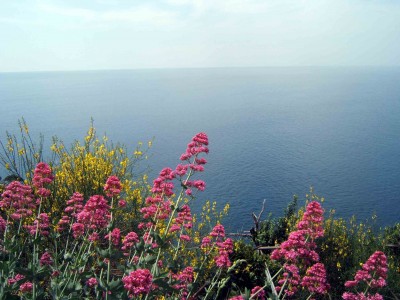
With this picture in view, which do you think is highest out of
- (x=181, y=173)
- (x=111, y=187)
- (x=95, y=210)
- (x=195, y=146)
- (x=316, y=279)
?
(x=195, y=146)

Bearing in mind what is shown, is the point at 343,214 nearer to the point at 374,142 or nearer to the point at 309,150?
the point at 309,150

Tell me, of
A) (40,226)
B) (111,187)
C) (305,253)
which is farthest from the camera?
(40,226)

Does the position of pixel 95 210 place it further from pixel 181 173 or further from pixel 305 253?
pixel 305 253

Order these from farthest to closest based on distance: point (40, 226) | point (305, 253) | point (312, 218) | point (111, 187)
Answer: point (40, 226)
point (111, 187)
point (312, 218)
point (305, 253)

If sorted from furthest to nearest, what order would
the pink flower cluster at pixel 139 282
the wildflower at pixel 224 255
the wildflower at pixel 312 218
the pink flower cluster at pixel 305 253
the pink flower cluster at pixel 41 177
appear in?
the pink flower cluster at pixel 41 177
the wildflower at pixel 224 255
the wildflower at pixel 312 218
the pink flower cluster at pixel 305 253
the pink flower cluster at pixel 139 282

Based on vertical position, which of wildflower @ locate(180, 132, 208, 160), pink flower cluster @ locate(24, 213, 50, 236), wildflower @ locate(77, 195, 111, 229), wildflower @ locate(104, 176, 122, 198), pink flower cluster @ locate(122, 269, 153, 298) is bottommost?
pink flower cluster @ locate(24, 213, 50, 236)

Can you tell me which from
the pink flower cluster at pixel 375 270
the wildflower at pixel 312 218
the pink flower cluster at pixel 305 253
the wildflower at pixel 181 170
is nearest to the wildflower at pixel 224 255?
the pink flower cluster at pixel 305 253

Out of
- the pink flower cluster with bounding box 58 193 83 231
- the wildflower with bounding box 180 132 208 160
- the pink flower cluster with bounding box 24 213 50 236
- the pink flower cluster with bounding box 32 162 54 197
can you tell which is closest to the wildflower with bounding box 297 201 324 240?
the wildflower with bounding box 180 132 208 160

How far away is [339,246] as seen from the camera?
44.5ft

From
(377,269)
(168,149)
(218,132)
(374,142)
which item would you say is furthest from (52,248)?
(374,142)

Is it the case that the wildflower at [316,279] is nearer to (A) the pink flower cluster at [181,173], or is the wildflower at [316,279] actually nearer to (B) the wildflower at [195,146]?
(A) the pink flower cluster at [181,173]

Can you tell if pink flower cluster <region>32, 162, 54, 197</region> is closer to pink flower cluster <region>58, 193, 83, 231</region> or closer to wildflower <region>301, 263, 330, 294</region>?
pink flower cluster <region>58, 193, 83, 231</region>

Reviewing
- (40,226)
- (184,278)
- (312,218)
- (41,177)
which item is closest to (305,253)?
(312,218)

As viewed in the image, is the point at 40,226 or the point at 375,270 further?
the point at 40,226
